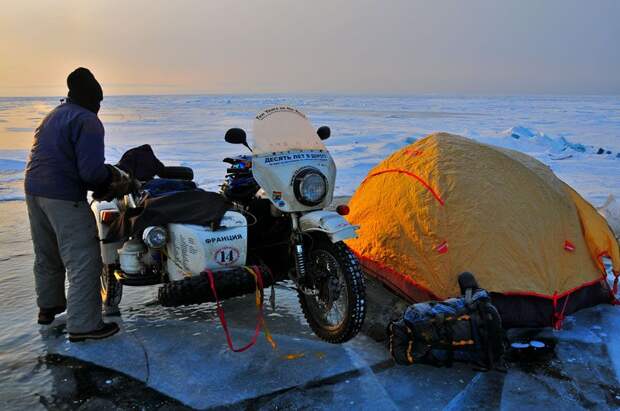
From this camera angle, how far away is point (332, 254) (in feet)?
12.1

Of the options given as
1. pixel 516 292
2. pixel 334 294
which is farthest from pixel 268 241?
pixel 516 292

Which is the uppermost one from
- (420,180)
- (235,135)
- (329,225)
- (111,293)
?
(235,135)

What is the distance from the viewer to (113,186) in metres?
3.95

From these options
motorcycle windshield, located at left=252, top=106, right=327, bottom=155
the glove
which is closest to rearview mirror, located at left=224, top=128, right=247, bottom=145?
motorcycle windshield, located at left=252, top=106, right=327, bottom=155

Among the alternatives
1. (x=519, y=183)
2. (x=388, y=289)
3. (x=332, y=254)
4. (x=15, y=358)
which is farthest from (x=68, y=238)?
(x=519, y=183)

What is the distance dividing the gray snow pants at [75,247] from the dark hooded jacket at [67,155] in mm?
98

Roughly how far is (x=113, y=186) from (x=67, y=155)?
0.39m

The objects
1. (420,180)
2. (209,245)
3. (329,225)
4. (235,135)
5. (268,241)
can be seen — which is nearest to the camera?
(329,225)

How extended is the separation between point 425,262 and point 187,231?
192cm

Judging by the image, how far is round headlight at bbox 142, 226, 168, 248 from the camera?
148 inches

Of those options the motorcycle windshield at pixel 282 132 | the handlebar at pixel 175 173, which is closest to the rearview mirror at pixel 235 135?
the motorcycle windshield at pixel 282 132

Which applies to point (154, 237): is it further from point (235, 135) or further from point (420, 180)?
point (420, 180)

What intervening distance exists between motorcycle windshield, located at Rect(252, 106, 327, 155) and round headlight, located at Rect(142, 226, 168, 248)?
2.99ft

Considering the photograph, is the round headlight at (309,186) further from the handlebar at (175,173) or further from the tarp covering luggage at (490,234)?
→ the handlebar at (175,173)
